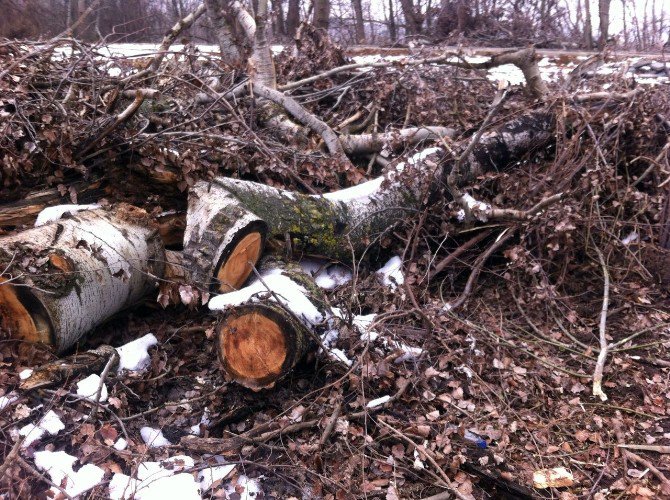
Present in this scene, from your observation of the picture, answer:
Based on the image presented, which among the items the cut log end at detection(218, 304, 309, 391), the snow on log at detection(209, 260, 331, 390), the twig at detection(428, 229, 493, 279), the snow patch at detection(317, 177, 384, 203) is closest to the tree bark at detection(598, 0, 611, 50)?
the twig at detection(428, 229, 493, 279)

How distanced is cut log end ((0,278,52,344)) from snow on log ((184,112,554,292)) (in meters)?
0.78

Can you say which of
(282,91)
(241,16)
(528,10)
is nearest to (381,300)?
(282,91)

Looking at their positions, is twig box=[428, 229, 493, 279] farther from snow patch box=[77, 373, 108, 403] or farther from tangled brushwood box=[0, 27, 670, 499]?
snow patch box=[77, 373, 108, 403]

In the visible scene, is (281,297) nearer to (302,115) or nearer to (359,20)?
(302,115)

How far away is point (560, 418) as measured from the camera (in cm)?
304

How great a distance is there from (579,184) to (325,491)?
3.18m

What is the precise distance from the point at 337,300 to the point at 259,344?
0.88 m

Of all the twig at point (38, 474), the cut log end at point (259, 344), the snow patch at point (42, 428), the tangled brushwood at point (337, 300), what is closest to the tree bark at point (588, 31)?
the tangled brushwood at point (337, 300)

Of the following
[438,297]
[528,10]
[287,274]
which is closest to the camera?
[287,274]

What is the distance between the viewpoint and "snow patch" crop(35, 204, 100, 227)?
329 centimetres

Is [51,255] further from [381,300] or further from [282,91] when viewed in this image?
[282,91]

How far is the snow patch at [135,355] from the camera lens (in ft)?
10.3

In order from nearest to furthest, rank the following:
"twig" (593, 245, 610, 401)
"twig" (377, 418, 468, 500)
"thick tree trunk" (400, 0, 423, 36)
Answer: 1. "twig" (377, 418, 468, 500)
2. "twig" (593, 245, 610, 401)
3. "thick tree trunk" (400, 0, 423, 36)

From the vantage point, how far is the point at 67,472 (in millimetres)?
2512
